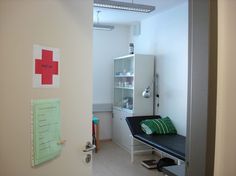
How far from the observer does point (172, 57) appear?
14.6ft

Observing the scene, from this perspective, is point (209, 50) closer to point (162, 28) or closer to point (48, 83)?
point (48, 83)

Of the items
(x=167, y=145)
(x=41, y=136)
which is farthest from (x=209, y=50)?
(x=167, y=145)

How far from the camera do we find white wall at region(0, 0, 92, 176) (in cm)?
117

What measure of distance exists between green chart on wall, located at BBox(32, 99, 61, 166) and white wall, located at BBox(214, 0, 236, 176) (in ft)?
3.01

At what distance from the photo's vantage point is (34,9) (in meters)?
1.28

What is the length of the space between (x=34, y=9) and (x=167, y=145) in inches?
115

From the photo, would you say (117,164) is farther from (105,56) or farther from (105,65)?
(105,56)

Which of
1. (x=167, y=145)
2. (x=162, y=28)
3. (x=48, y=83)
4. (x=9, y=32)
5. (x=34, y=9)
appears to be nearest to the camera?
(x=9, y=32)

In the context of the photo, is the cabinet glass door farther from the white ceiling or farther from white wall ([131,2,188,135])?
the white ceiling

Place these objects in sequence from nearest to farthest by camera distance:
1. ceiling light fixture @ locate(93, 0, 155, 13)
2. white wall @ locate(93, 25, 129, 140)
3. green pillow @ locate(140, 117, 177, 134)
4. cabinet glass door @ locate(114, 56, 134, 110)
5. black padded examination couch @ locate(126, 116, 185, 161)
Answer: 1. black padded examination couch @ locate(126, 116, 185, 161)
2. ceiling light fixture @ locate(93, 0, 155, 13)
3. green pillow @ locate(140, 117, 177, 134)
4. cabinet glass door @ locate(114, 56, 134, 110)
5. white wall @ locate(93, 25, 129, 140)

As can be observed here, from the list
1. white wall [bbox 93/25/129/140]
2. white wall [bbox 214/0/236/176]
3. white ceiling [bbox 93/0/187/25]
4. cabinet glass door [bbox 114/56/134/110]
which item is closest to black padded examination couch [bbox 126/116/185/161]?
cabinet glass door [bbox 114/56/134/110]

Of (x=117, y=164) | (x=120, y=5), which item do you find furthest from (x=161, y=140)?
(x=120, y=5)

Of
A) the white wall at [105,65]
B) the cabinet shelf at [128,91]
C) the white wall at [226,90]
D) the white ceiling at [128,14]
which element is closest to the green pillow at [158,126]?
the cabinet shelf at [128,91]

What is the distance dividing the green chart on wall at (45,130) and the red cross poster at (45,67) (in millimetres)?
103
